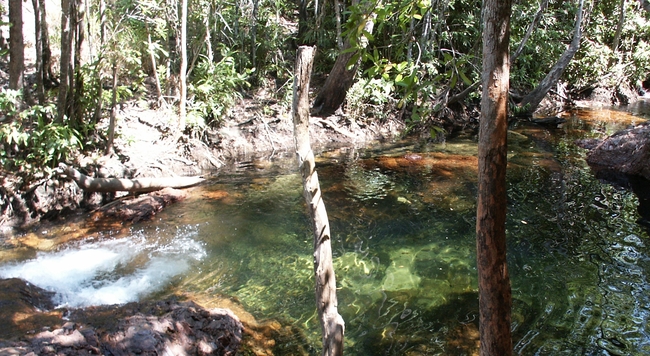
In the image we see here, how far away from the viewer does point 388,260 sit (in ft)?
19.7

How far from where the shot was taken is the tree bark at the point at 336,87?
12977 mm

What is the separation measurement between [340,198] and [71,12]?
5871 mm

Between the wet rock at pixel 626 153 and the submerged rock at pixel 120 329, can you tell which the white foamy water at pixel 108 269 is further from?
the wet rock at pixel 626 153

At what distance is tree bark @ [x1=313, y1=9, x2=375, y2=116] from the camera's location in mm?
12977

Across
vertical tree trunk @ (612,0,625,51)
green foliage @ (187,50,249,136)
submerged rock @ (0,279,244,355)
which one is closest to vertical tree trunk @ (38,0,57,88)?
green foliage @ (187,50,249,136)

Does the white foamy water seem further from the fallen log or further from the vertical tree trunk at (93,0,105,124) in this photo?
the vertical tree trunk at (93,0,105,124)

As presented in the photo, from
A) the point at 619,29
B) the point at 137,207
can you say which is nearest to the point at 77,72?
the point at 137,207

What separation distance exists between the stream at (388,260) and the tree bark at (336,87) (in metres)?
4.48

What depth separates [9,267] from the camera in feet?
18.7

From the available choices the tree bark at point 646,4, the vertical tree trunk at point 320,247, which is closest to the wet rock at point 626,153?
the tree bark at point 646,4

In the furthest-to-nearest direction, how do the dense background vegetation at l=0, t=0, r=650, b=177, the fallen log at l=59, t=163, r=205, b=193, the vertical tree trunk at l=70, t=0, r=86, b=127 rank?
the vertical tree trunk at l=70, t=0, r=86, b=127
the fallen log at l=59, t=163, r=205, b=193
the dense background vegetation at l=0, t=0, r=650, b=177

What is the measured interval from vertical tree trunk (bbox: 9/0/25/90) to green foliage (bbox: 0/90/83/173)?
360 millimetres

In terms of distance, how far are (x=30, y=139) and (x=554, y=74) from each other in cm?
1549

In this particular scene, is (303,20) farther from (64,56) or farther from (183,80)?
(64,56)
